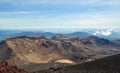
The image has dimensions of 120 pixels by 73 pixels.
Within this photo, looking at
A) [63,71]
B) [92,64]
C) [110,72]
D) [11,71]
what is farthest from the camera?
[92,64]

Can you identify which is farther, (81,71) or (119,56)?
(119,56)

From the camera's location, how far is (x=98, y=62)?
2312 inches

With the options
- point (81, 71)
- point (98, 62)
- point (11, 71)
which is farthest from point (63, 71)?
point (11, 71)

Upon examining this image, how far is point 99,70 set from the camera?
170 ft

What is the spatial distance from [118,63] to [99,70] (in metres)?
5.55

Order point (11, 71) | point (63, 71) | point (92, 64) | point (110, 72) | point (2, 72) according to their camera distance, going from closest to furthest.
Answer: point (2, 72) → point (11, 71) → point (110, 72) → point (63, 71) → point (92, 64)

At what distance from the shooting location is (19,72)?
43969 mm

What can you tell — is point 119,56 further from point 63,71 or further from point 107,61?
point 63,71

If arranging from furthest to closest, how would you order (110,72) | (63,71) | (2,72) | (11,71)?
(63,71) → (110,72) → (11,71) → (2,72)

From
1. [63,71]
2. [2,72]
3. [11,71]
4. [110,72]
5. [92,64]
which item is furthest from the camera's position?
[92,64]

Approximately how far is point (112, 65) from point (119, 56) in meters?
7.02

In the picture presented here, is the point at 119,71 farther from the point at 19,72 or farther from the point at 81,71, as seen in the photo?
the point at 19,72

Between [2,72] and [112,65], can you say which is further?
[112,65]

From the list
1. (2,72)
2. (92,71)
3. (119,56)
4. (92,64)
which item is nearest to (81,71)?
(92,71)
